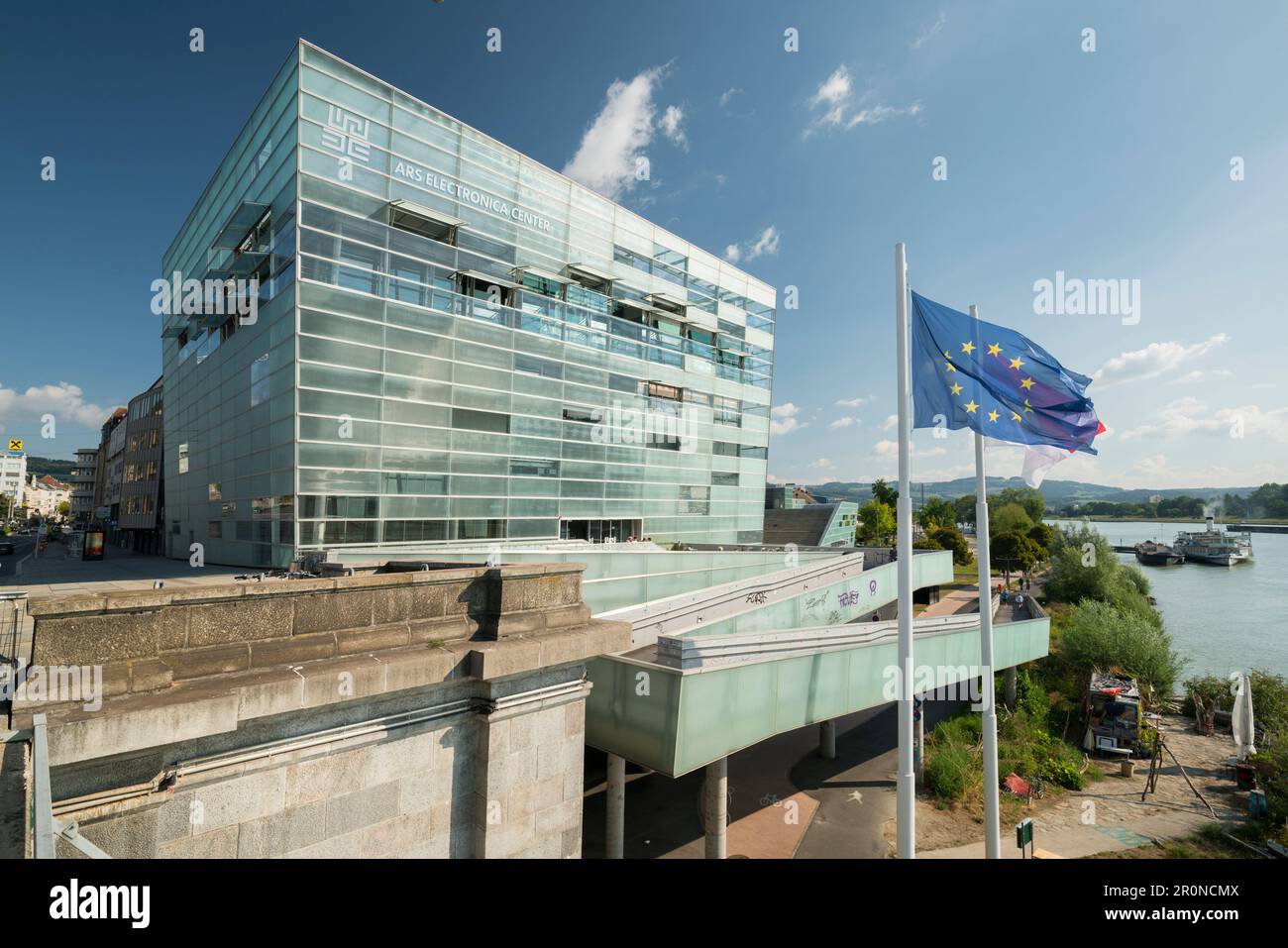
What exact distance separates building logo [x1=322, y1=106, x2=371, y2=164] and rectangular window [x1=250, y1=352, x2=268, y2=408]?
9.14 metres

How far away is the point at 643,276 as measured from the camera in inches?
1511

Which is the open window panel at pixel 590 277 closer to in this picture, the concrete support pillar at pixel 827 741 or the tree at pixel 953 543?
the concrete support pillar at pixel 827 741

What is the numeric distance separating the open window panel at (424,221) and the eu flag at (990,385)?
2329 centimetres

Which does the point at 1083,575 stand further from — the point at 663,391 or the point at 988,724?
the point at 988,724

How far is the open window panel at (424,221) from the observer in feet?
86.2

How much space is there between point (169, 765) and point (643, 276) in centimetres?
3723

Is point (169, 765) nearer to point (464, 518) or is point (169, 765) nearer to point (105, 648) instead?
point (105, 648)

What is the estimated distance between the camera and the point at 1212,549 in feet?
316

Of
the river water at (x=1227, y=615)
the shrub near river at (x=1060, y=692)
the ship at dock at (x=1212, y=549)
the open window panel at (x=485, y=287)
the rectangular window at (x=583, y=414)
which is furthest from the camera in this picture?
the ship at dock at (x=1212, y=549)

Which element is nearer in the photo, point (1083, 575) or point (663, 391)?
point (663, 391)

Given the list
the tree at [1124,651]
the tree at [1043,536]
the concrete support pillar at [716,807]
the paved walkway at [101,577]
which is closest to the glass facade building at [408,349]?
the paved walkway at [101,577]

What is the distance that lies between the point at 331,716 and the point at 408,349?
23.2 metres

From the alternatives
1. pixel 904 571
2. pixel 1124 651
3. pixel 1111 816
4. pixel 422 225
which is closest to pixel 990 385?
pixel 904 571
